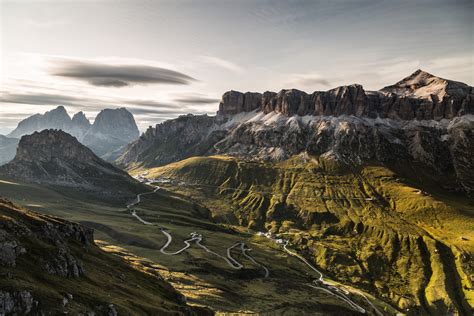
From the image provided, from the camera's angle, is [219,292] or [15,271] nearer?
[15,271]

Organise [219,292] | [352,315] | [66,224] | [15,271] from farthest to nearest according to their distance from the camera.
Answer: [352,315]
[219,292]
[66,224]
[15,271]

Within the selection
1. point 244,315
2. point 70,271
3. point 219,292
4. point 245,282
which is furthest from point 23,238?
point 245,282

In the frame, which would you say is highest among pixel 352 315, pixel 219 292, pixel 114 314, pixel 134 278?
pixel 114 314

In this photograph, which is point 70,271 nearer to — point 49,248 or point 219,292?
point 49,248

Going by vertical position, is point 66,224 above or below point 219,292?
above

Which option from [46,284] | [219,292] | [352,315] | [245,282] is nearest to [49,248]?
[46,284]

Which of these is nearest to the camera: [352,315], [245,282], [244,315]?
[244,315]

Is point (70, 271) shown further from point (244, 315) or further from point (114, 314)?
point (244, 315)
